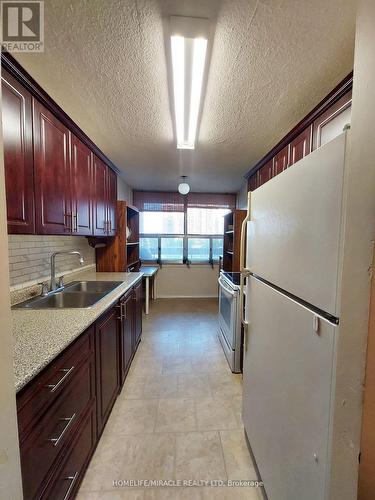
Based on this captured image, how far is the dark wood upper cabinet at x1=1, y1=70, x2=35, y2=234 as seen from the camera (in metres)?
1.14

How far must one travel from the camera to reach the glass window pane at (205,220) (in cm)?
499

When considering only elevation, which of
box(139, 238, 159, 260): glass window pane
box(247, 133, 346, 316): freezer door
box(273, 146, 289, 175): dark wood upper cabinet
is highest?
box(273, 146, 289, 175): dark wood upper cabinet

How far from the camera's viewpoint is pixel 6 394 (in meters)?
0.53

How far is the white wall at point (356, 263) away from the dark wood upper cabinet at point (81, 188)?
6.26 ft

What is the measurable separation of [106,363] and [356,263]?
1.64 m

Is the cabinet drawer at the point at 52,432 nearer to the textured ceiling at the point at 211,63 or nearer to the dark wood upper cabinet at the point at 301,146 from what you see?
the textured ceiling at the point at 211,63

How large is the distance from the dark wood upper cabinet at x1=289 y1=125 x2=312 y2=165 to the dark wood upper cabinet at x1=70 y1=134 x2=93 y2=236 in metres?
1.96

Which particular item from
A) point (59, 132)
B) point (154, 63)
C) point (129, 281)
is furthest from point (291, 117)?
point (129, 281)

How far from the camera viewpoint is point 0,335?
0.50m

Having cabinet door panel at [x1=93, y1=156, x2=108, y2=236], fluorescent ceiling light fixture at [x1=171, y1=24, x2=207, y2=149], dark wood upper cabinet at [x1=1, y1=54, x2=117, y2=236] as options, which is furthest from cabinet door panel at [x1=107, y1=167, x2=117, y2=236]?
fluorescent ceiling light fixture at [x1=171, y1=24, x2=207, y2=149]

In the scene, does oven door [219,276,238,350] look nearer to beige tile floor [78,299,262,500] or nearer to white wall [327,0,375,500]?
beige tile floor [78,299,262,500]

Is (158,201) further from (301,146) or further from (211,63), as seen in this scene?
(211,63)

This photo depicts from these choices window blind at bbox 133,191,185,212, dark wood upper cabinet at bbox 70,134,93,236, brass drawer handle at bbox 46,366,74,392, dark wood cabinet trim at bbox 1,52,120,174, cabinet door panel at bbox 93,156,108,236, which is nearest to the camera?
brass drawer handle at bbox 46,366,74,392

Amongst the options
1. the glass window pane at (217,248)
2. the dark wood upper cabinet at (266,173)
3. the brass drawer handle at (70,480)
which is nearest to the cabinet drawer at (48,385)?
the brass drawer handle at (70,480)
